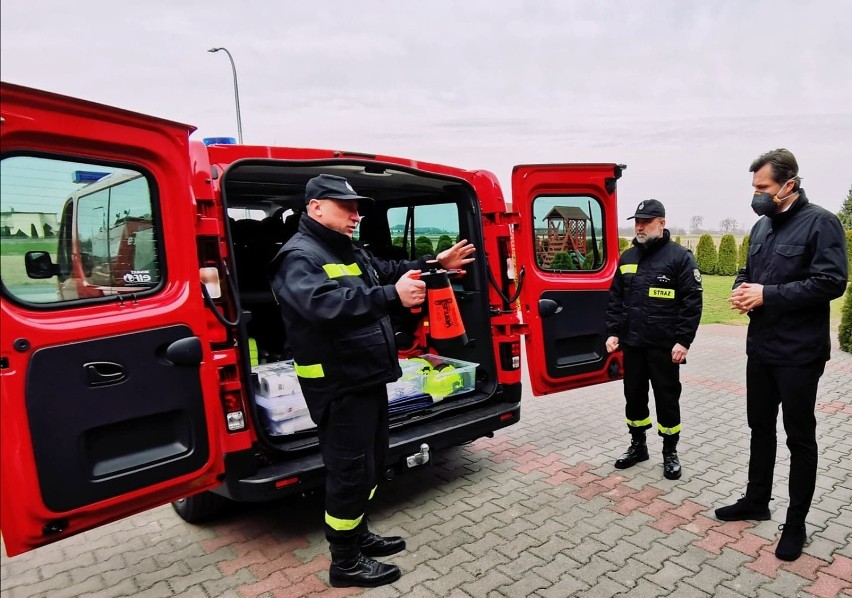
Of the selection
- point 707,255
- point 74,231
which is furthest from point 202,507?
point 707,255

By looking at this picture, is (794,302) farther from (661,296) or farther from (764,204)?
(661,296)

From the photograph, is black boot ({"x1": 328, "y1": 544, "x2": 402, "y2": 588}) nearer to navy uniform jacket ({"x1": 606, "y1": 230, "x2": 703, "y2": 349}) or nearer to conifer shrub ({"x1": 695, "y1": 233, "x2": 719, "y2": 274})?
navy uniform jacket ({"x1": 606, "y1": 230, "x2": 703, "y2": 349})

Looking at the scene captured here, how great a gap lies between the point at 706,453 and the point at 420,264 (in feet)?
8.67

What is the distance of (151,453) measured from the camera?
244cm

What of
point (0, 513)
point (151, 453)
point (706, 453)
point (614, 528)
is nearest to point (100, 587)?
point (151, 453)

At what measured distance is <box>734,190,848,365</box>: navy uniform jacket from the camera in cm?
271

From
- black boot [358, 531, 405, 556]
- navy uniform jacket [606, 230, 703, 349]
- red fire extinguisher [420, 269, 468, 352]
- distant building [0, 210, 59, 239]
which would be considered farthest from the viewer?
navy uniform jacket [606, 230, 703, 349]

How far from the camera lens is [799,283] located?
274 cm

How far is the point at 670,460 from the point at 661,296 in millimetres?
1124

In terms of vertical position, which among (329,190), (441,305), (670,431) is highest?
(329,190)

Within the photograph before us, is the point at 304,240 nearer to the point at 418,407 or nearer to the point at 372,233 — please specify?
the point at 418,407

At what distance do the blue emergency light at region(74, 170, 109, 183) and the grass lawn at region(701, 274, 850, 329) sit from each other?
863 centimetres

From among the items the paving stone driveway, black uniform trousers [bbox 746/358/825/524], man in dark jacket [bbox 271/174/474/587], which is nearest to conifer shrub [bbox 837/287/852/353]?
the paving stone driveway

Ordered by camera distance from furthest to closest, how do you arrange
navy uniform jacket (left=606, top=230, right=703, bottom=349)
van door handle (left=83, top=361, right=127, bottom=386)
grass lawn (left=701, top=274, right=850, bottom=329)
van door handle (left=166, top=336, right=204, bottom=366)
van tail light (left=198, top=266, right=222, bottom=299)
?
1. grass lawn (left=701, top=274, right=850, bottom=329)
2. navy uniform jacket (left=606, top=230, right=703, bottom=349)
3. van tail light (left=198, top=266, right=222, bottom=299)
4. van door handle (left=166, top=336, right=204, bottom=366)
5. van door handle (left=83, top=361, right=127, bottom=386)
